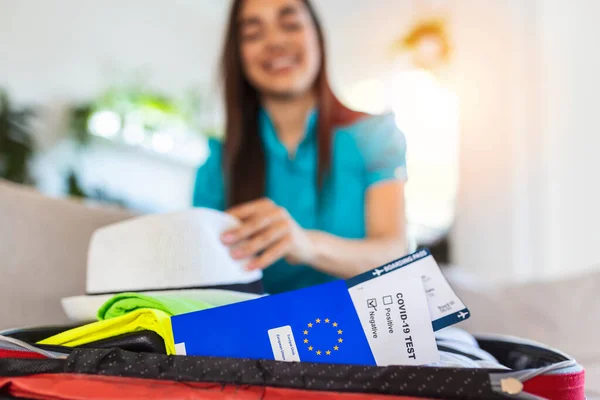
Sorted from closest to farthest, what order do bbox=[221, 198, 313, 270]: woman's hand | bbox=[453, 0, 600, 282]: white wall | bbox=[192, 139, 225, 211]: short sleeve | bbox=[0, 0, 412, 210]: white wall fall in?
bbox=[221, 198, 313, 270]: woman's hand
bbox=[192, 139, 225, 211]: short sleeve
bbox=[453, 0, 600, 282]: white wall
bbox=[0, 0, 412, 210]: white wall

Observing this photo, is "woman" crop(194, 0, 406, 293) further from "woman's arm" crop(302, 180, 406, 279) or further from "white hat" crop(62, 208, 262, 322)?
"white hat" crop(62, 208, 262, 322)

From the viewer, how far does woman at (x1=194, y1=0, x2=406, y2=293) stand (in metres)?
0.94

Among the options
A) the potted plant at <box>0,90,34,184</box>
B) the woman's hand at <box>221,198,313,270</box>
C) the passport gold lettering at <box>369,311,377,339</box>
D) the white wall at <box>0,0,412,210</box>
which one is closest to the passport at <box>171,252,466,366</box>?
the passport gold lettering at <box>369,311,377,339</box>

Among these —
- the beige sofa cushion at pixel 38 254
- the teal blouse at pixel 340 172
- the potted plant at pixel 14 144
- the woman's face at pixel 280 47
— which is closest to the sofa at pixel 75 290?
the beige sofa cushion at pixel 38 254

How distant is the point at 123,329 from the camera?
363 millimetres

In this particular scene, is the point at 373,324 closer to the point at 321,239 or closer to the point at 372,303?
the point at 372,303

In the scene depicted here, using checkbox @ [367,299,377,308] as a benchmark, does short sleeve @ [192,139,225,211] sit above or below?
above

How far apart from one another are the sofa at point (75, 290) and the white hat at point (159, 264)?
0.15m

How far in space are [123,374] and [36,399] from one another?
0.18 ft

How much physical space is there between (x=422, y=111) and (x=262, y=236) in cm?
213

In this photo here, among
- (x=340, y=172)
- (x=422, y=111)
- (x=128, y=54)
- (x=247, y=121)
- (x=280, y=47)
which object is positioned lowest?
(x=340, y=172)

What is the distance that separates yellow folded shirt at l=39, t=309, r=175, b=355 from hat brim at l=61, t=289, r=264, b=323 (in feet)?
0.20

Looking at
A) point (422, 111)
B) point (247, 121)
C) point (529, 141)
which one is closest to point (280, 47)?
point (247, 121)

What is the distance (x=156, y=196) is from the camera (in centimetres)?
276
